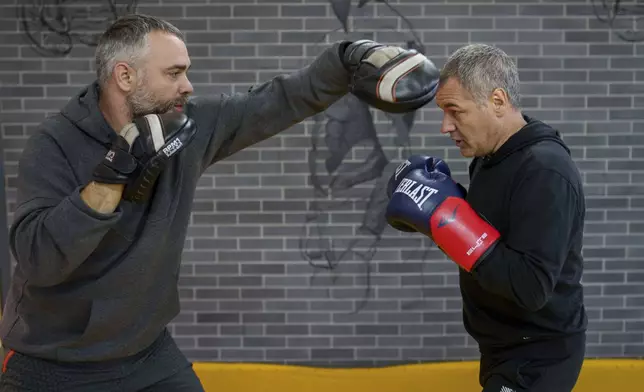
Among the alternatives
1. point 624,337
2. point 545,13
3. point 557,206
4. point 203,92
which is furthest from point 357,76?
point 624,337

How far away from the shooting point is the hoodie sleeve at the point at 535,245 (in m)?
1.93

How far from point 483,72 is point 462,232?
503 mm

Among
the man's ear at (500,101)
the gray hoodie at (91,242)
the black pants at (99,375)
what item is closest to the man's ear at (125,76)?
the gray hoodie at (91,242)

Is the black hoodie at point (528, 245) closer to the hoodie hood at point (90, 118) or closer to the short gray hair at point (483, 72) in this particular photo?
the short gray hair at point (483, 72)

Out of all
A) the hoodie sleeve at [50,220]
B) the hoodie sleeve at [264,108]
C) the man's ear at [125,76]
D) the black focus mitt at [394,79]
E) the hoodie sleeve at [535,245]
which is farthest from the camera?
→ the hoodie sleeve at [264,108]

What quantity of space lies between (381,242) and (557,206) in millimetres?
1847

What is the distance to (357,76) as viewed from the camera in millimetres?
2176

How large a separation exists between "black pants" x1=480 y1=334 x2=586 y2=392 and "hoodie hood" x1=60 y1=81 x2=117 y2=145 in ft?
4.69

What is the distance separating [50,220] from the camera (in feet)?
5.84

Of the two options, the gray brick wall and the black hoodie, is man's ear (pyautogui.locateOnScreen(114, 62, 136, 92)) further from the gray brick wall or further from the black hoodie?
the gray brick wall

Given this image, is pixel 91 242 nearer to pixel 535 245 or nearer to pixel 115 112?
pixel 115 112

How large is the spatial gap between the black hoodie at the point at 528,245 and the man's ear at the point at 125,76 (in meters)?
1.16

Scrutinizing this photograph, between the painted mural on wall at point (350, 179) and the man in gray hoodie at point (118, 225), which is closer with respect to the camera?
the man in gray hoodie at point (118, 225)

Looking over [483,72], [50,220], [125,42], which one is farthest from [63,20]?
[483,72]
